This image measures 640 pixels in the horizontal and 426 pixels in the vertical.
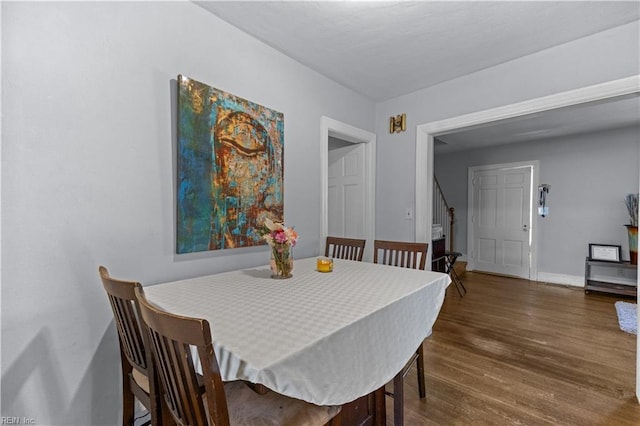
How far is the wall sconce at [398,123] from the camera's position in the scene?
3182 mm

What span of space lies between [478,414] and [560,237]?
467 cm

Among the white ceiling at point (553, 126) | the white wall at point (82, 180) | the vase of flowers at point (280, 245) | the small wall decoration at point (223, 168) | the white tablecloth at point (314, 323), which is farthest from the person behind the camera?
the white ceiling at point (553, 126)

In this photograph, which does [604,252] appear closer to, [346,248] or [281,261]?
[346,248]

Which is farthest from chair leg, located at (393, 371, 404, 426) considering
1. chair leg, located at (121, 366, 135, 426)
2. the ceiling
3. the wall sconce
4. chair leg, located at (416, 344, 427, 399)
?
the wall sconce

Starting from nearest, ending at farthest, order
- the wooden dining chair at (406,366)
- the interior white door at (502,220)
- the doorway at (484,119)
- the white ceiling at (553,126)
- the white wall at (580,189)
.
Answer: the wooden dining chair at (406,366)
the doorway at (484,119)
the white ceiling at (553,126)
the white wall at (580,189)
the interior white door at (502,220)

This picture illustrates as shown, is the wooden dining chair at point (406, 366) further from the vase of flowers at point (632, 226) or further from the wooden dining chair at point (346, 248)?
the vase of flowers at point (632, 226)

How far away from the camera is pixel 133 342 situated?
45.3 inches

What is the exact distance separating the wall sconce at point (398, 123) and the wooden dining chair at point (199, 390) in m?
2.85

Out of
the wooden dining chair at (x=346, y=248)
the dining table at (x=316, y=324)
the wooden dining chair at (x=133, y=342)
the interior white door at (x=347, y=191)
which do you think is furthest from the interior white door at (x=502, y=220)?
the wooden dining chair at (x=133, y=342)

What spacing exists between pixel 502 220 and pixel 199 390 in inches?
245

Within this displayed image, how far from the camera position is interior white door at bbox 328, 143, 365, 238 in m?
3.37

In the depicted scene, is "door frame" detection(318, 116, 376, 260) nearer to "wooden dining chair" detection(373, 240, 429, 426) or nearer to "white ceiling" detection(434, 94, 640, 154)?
"wooden dining chair" detection(373, 240, 429, 426)

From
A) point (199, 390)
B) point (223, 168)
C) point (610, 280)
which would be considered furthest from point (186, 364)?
point (610, 280)

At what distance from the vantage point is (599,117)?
13.0ft
